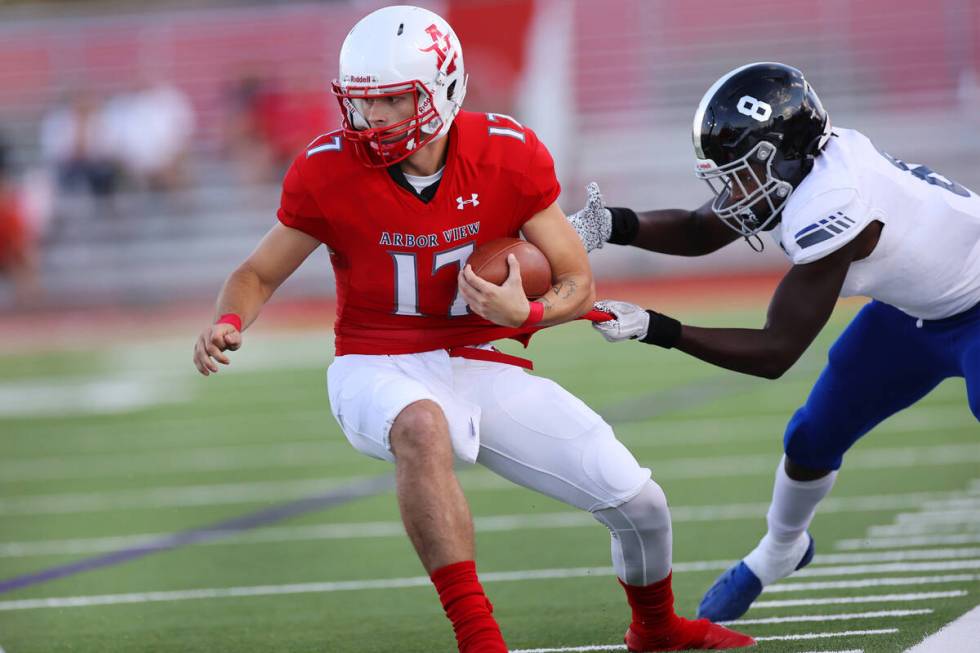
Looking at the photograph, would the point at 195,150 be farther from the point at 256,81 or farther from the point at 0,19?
the point at 0,19

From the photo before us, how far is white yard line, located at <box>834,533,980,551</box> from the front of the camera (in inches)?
204

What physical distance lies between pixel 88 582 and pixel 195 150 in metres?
14.4

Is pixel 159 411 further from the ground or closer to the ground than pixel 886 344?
closer to the ground

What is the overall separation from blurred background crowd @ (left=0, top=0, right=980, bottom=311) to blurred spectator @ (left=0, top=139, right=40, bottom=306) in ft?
0.08

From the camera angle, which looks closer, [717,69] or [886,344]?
[886,344]

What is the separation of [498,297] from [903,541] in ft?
8.13

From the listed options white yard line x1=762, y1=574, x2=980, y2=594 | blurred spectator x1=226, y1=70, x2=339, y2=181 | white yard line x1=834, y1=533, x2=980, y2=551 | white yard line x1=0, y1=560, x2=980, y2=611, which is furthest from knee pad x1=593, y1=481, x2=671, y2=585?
blurred spectator x1=226, y1=70, x2=339, y2=181

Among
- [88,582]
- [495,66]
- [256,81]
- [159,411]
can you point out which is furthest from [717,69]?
[88,582]

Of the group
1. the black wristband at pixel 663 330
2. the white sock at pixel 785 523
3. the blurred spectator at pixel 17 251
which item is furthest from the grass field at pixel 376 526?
the blurred spectator at pixel 17 251

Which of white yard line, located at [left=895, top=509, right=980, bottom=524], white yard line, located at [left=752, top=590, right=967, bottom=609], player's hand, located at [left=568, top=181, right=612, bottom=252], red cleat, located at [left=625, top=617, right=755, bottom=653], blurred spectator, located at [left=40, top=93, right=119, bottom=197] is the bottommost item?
blurred spectator, located at [left=40, top=93, right=119, bottom=197]

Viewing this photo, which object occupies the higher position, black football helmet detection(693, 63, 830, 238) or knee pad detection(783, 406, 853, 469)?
black football helmet detection(693, 63, 830, 238)

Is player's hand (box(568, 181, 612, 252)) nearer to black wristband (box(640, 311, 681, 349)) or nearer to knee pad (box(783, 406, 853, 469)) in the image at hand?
black wristband (box(640, 311, 681, 349))

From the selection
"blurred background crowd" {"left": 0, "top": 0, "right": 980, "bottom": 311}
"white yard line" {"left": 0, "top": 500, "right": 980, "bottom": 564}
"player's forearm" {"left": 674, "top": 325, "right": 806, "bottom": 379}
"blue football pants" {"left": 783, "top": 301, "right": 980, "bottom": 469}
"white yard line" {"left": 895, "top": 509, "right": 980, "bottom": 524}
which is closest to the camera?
"player's forearm" {"left": 674, "top": 325, "right": 806, "bottom": 379}

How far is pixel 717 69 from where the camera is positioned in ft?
61.5
